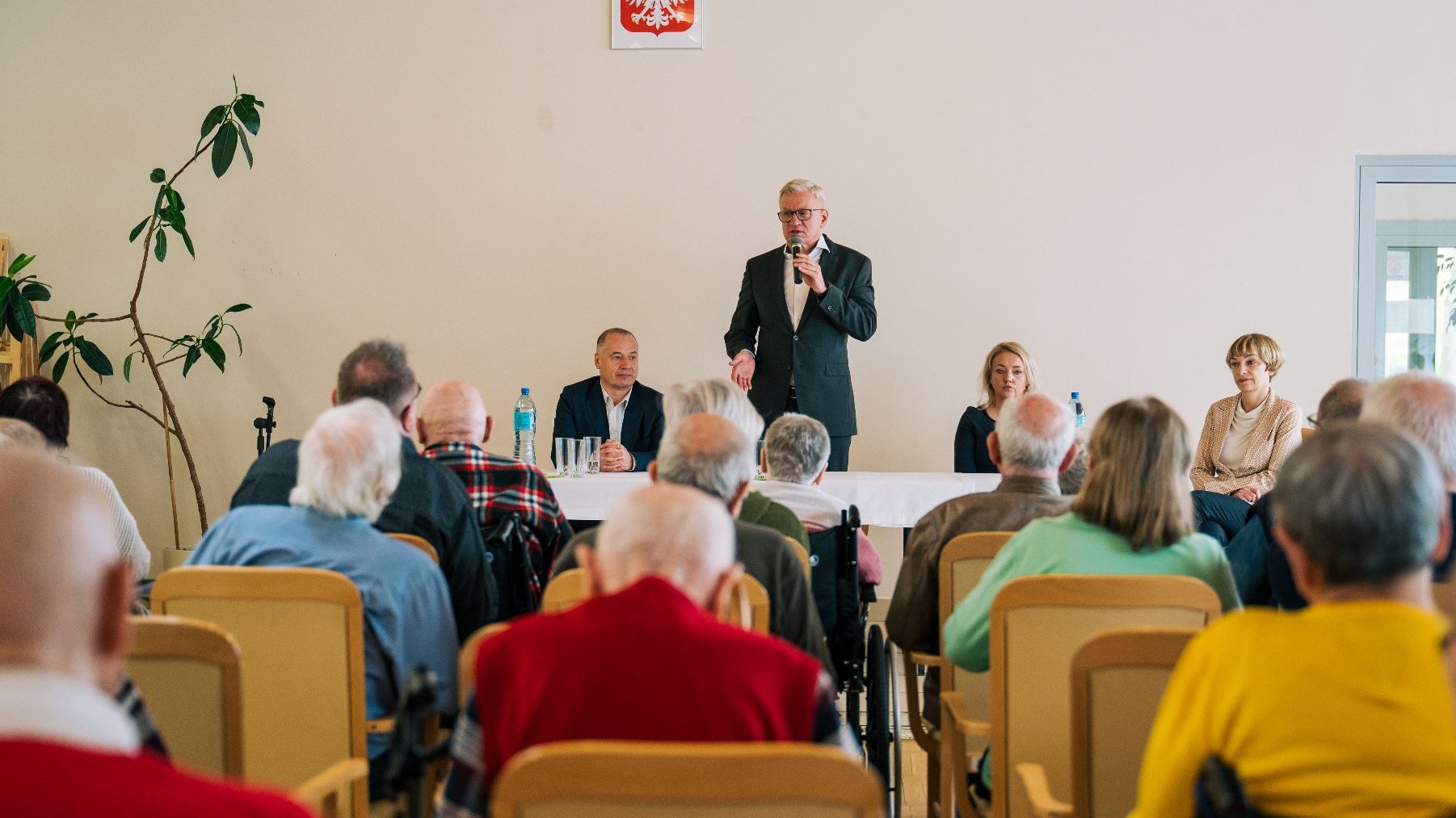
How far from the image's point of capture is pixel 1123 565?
232 centimetres

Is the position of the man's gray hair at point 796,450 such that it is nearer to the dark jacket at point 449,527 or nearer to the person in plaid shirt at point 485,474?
the person in plaid shirt at point 485,474

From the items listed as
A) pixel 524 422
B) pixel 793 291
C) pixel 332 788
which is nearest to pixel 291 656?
pixel 332 788

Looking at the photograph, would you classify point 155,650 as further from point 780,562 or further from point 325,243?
point 325,243

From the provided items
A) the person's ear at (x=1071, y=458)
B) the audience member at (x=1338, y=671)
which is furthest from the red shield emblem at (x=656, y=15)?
the audience member at (x=1338, y=671)

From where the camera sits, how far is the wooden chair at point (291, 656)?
217 cm

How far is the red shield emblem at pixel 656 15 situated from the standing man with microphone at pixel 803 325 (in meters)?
1.25

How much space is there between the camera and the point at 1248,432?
5297 mm

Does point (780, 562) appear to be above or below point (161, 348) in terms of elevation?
below

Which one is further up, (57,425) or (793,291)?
(793,291)

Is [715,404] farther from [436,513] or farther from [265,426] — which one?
[265,426]

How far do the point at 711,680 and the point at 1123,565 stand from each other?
46.5 inches

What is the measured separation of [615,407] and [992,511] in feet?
9.15

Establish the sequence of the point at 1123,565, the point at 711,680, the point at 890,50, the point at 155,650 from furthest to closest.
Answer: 1. the point at 890,50
2. the point at 1123,565
3. the point at 155,650
4. the point at 711,680

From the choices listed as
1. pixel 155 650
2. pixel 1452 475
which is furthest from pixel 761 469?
pixel 155 650
